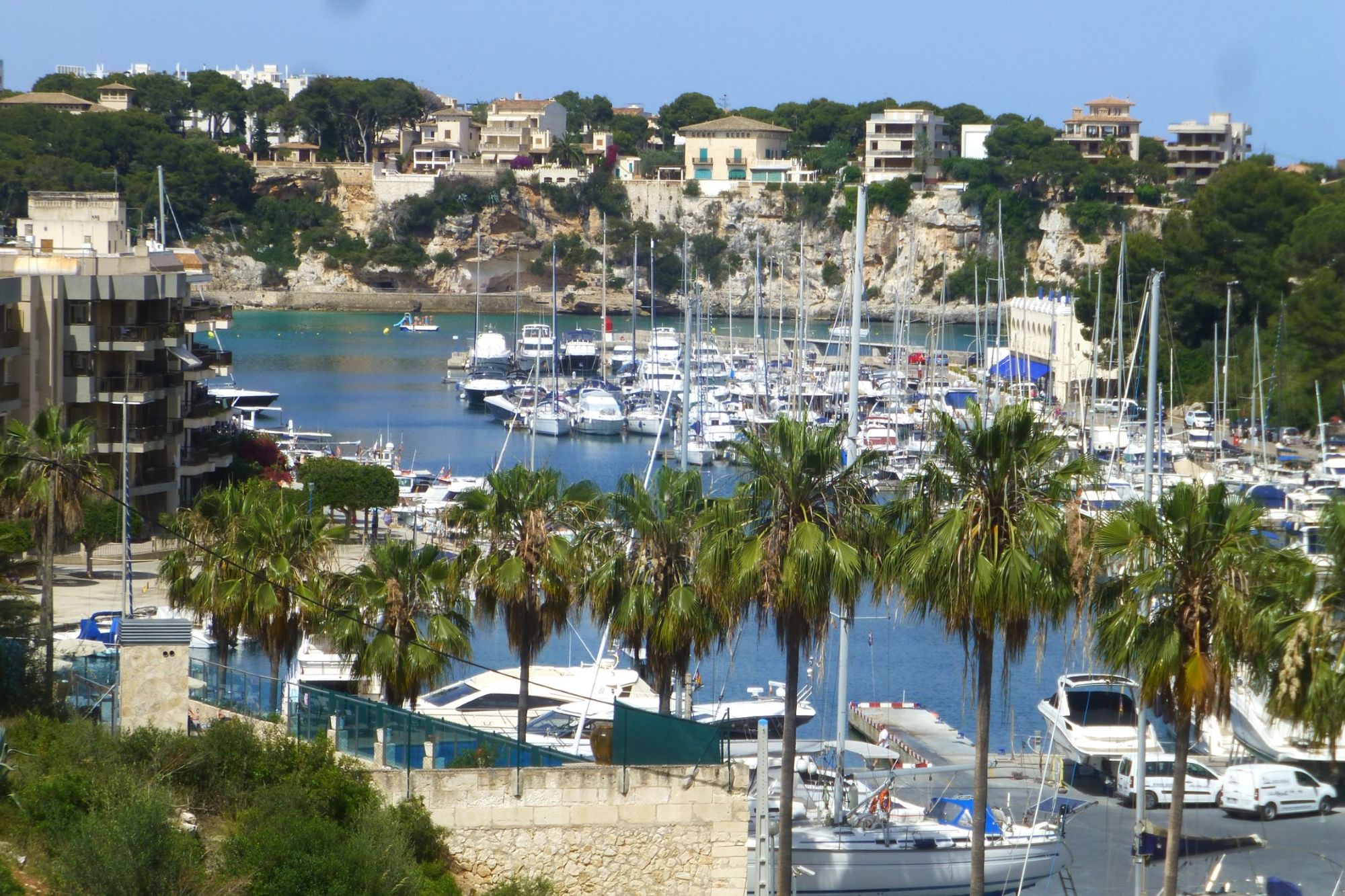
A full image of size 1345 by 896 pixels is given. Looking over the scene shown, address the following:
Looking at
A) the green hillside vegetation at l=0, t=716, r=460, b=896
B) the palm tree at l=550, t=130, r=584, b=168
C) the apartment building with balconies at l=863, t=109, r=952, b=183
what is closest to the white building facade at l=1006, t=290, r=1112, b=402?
the green hillside vegetation at l=0, t=716, r=460, b=896

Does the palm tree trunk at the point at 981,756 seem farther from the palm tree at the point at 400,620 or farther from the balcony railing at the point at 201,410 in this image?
the balcony railing at the point at 201,410

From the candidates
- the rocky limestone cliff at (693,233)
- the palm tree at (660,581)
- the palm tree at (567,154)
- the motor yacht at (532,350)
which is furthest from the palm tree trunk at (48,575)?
the palm tree at (567,154)

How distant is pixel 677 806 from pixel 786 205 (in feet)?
334

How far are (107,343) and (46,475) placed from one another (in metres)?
11.5

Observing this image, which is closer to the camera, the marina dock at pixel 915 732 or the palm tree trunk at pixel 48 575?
the palm tree trunk at pixel 48 575

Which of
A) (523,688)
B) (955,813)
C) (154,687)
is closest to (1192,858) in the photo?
(955,813)

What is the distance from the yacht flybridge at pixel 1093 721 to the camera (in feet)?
64.6

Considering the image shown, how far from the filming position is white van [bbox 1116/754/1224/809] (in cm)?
1798

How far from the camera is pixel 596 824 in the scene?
13789mm

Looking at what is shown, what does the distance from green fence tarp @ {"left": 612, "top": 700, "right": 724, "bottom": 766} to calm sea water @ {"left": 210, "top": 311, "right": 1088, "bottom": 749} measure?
1.75 m

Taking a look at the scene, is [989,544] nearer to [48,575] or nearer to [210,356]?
[48,575]

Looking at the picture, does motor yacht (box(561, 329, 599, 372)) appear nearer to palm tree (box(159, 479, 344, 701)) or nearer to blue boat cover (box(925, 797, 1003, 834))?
palm tree (box(159, 479, 344, 701))

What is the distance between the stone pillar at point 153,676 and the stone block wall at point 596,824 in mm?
1811

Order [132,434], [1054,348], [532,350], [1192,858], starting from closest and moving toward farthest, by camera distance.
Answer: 1. [1192,858]
2. [132,434]
3. [1054,348]
4. [532,350]
